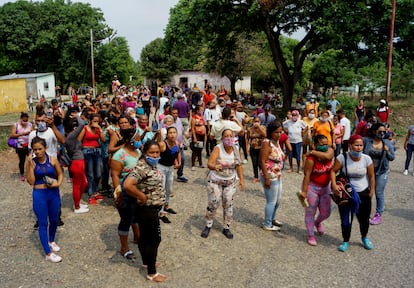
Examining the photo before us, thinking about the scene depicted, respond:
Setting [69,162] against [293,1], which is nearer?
[69,162]

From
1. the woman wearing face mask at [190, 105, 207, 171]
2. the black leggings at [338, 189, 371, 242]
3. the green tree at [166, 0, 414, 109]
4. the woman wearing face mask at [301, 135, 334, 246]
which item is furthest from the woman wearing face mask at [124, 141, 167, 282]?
the green tree at [166, 0, 414, 109]

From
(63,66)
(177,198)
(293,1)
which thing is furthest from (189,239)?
(63,66)

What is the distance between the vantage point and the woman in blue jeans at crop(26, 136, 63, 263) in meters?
4.77

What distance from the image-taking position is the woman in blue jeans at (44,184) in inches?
188

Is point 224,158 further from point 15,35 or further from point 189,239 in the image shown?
point 15,35

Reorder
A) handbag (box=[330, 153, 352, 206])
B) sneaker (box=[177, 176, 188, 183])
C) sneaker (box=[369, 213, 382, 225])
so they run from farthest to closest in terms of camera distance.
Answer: sneaker (box=[177, 176, 188, 183])
sneaker (box=[369, 213, 382, 225])
handbag (box=[330, 153, 352, 206])

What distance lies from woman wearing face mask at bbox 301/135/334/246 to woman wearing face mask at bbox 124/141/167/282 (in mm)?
2195

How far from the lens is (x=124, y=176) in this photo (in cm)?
490

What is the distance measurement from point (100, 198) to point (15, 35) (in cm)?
4080

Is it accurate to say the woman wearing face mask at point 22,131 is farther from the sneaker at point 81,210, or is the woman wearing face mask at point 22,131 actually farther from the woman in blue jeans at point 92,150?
Result: the sneaker at point 81,210

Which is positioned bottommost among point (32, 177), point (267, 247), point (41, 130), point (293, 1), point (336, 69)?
point (267, 247)

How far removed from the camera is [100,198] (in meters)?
7.35

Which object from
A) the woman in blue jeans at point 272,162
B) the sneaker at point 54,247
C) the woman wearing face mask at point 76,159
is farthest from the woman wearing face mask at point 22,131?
the woman in blue jeans at point 272,162

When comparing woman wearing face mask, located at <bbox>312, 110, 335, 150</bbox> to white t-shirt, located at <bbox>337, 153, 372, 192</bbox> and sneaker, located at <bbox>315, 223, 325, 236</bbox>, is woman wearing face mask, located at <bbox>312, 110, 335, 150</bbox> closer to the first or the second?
sneaker, located at <bbox>315, 223, 325, 236</bbox>
